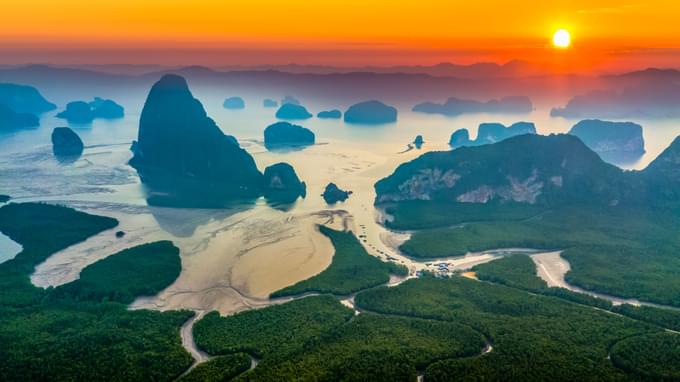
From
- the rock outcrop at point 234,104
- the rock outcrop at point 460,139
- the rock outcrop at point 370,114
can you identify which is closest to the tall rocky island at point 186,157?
the rock outcrop at point 460,139

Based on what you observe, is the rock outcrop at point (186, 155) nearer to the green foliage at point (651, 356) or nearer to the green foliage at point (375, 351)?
the green foliage at point (375, 351)

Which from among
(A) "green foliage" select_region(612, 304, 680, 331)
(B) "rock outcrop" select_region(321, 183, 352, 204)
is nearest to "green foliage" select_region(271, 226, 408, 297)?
(B) "rock outcrop" select_region(321, 183, 352, 204)

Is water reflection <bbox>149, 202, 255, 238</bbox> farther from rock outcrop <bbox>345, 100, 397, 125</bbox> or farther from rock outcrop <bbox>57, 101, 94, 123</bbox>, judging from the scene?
rock outcrop <bbox>57, 101, 94, 123</bbox>

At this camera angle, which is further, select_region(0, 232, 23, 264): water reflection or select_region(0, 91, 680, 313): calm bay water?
select_region(0, 232, 23, 264): water reflection

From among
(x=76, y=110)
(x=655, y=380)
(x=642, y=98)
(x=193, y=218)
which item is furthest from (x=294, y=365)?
(x=642, y=98)

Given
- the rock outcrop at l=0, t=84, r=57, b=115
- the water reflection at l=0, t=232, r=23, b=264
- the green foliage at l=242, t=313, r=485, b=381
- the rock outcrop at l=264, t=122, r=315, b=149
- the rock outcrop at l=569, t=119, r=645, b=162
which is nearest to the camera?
the green foliage at l=242, t=313, r=485, b=381

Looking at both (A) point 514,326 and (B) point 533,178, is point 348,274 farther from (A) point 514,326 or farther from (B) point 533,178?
(B) point 533,178
